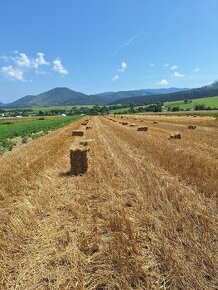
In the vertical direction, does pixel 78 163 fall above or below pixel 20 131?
above

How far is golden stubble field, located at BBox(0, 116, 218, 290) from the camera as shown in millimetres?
5914

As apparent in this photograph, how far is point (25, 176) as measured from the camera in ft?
45.7

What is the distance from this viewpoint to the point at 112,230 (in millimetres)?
7812

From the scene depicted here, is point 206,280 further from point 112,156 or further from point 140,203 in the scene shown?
point 112,156

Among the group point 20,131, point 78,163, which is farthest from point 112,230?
point 20,131

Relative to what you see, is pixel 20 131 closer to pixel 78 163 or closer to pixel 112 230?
pixel 78 163

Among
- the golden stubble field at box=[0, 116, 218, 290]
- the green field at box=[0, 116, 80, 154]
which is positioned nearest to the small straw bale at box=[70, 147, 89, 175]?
the golden stubble field at box=[0, 116, 218, 290]

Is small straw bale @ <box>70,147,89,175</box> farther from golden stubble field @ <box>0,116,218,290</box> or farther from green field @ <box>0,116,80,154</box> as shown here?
green field @ <box>0,116,80,154</box>

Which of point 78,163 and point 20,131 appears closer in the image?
point 78,163

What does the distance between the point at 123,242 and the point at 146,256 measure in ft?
2.01

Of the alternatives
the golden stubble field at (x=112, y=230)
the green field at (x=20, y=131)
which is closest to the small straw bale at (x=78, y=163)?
the golden stubble field at (x=112, y=230)

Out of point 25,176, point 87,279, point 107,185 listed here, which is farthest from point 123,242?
point 25,176

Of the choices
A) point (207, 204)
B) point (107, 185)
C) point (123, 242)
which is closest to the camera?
point (123, 242)

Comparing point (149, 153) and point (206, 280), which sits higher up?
point (206, 280)
